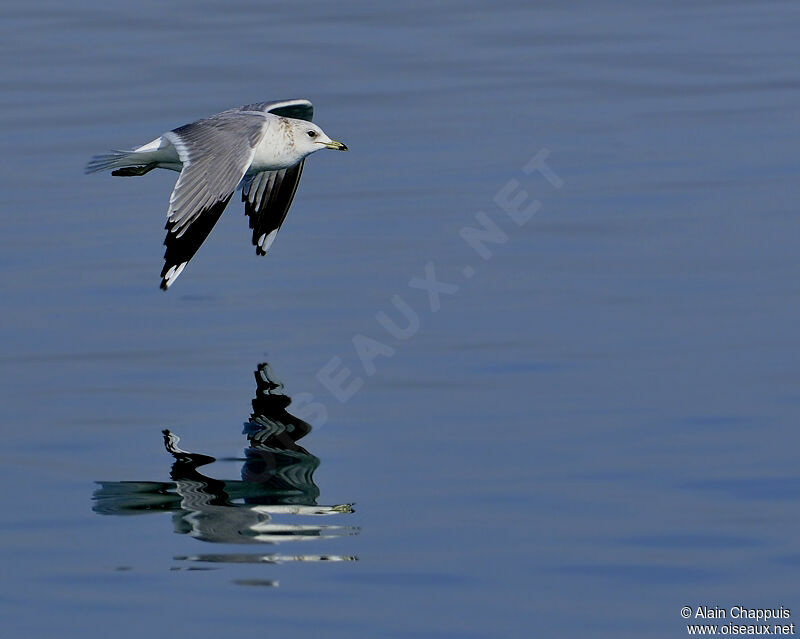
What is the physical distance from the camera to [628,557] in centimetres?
624

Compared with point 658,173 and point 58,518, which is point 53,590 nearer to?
point 58,518

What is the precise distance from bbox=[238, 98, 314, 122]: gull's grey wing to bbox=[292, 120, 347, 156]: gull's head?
1.11ft

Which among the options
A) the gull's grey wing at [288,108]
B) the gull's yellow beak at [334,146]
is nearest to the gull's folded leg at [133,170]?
the gull's grey wing at [288,108]

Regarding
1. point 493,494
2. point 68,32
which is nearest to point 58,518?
point 493,494

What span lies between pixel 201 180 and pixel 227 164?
201mm

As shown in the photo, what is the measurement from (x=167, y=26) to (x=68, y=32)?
1104mm

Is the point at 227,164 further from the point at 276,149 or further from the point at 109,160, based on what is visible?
the point at 109,160

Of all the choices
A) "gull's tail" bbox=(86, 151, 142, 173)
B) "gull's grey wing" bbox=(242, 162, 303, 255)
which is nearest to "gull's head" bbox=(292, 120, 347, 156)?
"gull's grey wing" bbox=(242, 162, 303, 255)

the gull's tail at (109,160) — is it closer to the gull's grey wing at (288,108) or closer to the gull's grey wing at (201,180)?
the gull's grey wing at (201,180)

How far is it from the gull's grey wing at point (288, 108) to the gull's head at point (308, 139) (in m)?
0.34

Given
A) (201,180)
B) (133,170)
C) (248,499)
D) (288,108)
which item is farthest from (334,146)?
(248,499)

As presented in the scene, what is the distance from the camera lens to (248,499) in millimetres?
6980

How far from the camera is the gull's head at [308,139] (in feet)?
35.4

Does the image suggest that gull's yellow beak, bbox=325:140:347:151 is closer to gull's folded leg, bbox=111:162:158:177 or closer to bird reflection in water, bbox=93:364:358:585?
gull's folded leg, bbox=111:162:158:177
